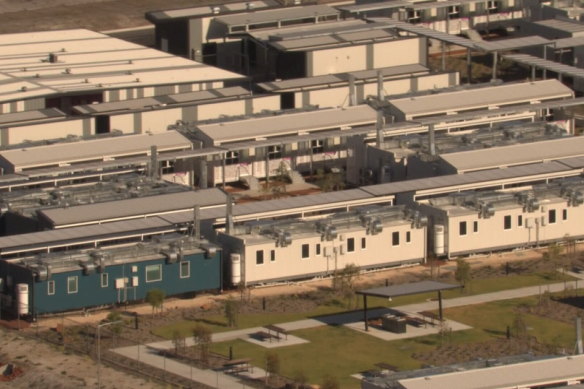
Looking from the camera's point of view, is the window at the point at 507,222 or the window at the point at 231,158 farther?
the window at the point at 231,158

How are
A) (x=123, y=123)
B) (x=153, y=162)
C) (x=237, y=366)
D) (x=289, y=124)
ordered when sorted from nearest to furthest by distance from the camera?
(x=237, y=366) < (x=153, y=162) < (x=289, y=124) < (x=123, y=123)

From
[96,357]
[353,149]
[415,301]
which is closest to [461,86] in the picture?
[353,149]

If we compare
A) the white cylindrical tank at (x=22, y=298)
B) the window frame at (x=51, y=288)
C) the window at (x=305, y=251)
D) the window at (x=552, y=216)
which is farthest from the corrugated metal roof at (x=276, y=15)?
the white cylindrical tank at (x=22, y=298)

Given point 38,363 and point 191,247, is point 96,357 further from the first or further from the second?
point 191,247

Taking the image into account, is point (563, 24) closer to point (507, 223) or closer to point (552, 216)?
point (552, 216)

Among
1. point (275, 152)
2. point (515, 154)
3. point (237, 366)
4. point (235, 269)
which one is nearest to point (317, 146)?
point (275, 152)

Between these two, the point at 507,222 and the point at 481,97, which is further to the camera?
the point at 481,97

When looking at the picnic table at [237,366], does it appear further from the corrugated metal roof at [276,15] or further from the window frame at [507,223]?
the corrugated metal roof at [276,15]
